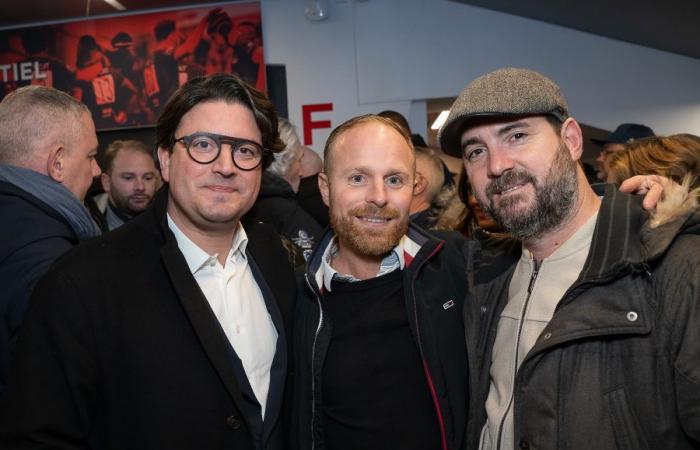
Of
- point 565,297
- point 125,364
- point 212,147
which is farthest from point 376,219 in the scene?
point 125,364

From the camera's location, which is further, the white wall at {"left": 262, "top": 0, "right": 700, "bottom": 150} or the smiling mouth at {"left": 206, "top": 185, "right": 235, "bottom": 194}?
the white wall at {"left": 262, "top": 0, "right": 700, "bottom": 150}

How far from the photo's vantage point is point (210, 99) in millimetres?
1859

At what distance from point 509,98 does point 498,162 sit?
186 millimetres

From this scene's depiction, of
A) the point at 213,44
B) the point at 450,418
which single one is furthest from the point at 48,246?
the point at 213,44

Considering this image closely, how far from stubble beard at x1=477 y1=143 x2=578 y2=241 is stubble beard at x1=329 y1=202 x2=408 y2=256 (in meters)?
0.41

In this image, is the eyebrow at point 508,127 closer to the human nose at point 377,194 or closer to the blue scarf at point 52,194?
the human nose at point 377,194

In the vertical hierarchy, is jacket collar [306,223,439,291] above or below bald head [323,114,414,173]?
below

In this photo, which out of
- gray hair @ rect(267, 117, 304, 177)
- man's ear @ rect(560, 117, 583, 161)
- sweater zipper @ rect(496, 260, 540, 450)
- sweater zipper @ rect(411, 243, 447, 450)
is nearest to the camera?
sweater zipper @ rect(496, 260, 540, 450)

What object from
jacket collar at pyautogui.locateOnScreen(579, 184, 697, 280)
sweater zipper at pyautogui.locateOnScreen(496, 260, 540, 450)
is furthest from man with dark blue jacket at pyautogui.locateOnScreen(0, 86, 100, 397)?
jacket collar at pyautogui.locateOnScreen(579, 184, 697, 280)

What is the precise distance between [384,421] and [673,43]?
17.5 ft

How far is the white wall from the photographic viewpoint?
235 inches

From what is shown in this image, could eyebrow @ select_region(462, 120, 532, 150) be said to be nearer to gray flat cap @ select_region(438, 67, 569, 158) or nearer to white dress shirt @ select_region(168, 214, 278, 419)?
gray flat cap @ select_region(438, 67, 569, 158)

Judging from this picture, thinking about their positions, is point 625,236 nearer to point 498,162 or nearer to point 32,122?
point 498,162

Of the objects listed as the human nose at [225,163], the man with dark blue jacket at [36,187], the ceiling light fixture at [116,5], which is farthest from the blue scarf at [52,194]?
the ceiling light fixture at [116,5]
